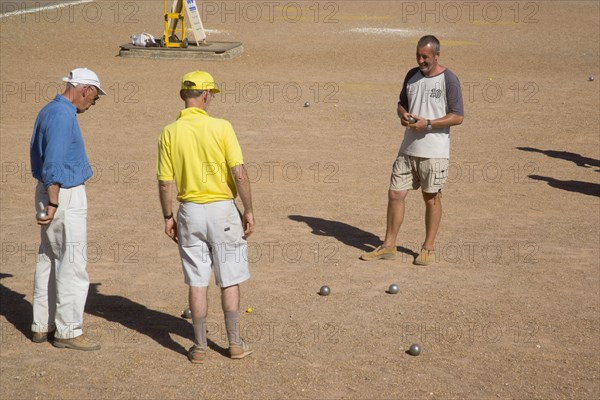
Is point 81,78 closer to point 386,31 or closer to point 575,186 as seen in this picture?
point 575,186

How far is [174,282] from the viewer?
326 inches

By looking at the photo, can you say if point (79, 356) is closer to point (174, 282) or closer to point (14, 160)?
point (174, 282)

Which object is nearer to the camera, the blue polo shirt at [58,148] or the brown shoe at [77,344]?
the blue polo shirt at [58,148]

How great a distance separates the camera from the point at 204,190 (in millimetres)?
6285

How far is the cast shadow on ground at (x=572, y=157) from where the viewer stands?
1307 centimetres

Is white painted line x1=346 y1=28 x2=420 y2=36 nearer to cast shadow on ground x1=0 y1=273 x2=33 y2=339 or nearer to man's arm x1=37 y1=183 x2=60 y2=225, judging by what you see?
cast shadow on ground x1=0 y1=273 x2=33 y2=339

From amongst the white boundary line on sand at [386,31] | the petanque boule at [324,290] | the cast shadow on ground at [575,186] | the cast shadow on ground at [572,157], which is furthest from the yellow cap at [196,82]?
the white boundary line on sand at [386,31]

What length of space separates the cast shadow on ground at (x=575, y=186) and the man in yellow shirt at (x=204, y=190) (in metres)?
6.48

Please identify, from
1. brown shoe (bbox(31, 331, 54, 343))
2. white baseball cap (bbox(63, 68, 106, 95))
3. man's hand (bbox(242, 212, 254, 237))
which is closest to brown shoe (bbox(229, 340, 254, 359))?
man's hand (bbox(242, 212, 254, 237))

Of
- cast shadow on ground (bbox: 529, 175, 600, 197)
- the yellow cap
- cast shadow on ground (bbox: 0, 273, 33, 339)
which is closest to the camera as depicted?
the yellow cap

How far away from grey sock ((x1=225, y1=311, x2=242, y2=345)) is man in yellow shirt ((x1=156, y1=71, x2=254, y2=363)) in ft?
0.21

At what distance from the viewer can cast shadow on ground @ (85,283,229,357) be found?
277 inches

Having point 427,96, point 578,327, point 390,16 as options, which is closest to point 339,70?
point 390,16

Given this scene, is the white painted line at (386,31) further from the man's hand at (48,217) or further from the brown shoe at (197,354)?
the man's hand at (48,217)
